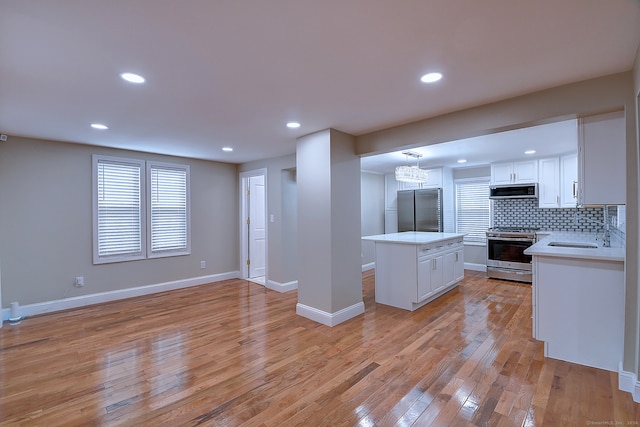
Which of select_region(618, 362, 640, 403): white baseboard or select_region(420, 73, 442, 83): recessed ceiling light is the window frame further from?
select_region(420, 73, 442, 83): recessed ceiling light

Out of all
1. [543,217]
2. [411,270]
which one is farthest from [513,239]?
[411,270]

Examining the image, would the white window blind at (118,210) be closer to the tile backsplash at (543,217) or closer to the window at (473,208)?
the window at (473,208)

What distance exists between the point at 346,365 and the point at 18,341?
11.5 ft

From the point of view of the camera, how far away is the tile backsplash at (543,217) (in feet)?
16.8

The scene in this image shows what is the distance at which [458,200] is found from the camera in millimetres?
6738

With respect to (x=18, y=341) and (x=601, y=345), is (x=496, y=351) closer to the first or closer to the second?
(x=601, y=345)

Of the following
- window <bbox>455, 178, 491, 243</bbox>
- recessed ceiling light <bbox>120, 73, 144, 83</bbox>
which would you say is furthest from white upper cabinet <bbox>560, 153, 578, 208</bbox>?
recessed ceiling light <bbox>120, 73, 144, 83</bbox>

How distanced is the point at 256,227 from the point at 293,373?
3960 mm

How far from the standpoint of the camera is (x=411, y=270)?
387 cm

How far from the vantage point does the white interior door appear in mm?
6012

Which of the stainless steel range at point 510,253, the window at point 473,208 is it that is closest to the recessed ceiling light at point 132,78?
the stainless steel range at point 510,253

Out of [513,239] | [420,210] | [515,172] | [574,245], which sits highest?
[515,172]

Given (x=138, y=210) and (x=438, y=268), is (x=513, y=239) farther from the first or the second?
(x=138, y=210)

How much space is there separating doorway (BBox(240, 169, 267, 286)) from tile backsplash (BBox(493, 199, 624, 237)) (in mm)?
4964
